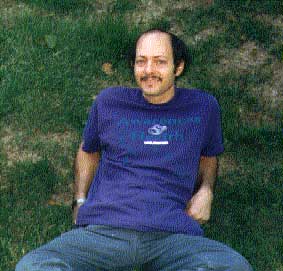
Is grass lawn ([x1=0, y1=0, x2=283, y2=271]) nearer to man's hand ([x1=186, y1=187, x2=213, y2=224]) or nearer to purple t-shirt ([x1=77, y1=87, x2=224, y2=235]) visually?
man's hand ([x1=186, y1=187, x2=213, y2=224])

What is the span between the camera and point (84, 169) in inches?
169

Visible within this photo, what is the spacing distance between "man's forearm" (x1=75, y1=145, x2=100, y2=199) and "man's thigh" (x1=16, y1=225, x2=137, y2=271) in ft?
1.53

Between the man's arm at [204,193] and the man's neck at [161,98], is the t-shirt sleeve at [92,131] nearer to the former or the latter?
the man's neck at [161,98]

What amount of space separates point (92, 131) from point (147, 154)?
43 centimetres

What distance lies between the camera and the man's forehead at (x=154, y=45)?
416 centimetres

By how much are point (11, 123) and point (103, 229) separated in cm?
187

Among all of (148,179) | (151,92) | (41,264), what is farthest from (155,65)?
(41,264)

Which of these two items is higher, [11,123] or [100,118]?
[100,118]

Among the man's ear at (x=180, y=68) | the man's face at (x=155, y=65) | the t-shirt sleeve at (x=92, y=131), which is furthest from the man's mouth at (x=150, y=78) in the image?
the t-shirt sleeve at (x=92, y=131)

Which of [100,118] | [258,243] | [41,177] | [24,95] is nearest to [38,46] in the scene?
[24,95]

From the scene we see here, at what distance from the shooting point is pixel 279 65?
19.5ft

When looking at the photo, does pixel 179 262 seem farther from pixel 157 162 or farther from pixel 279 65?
pixel 279 65

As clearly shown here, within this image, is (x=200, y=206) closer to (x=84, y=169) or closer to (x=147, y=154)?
(x=147, y=154)

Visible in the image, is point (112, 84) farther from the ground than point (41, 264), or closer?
farther from the ground
